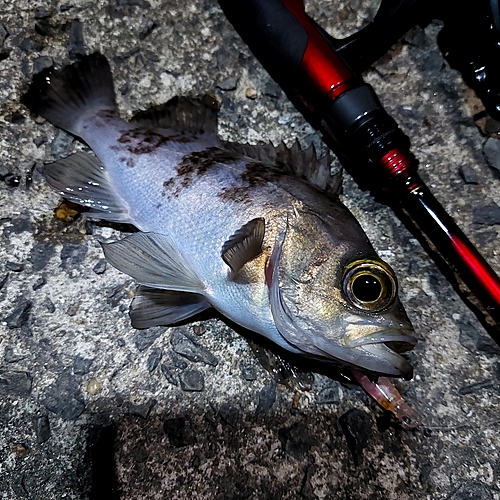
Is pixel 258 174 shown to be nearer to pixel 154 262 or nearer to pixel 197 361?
pixel 154 262

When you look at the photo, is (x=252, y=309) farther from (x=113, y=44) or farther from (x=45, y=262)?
(x=113, y=44)

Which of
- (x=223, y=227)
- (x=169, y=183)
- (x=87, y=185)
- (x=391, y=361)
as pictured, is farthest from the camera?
(x=87, y=185)

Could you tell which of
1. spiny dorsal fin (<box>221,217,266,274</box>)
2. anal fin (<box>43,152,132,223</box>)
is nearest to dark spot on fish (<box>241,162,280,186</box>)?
spiny dorsal fin (<box>221,217,266,274</box>)

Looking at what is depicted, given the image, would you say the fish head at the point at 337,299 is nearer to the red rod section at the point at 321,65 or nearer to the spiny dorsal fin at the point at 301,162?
the spiny dorsal fin at the point at 301,162

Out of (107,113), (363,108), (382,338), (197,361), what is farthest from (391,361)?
(107,113)

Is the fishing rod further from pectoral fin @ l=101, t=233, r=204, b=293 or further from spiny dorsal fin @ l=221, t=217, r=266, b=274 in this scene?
pectoral fin @ l=101, t=233, r=204, b=293

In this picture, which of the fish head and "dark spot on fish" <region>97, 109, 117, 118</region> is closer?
the fish head
